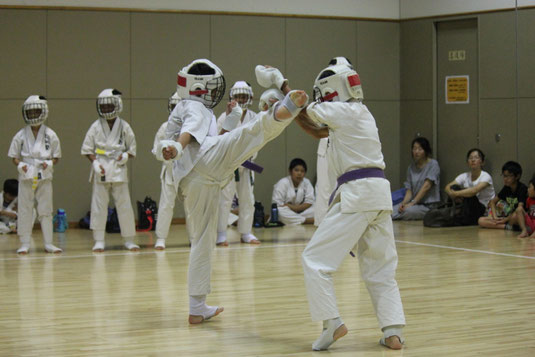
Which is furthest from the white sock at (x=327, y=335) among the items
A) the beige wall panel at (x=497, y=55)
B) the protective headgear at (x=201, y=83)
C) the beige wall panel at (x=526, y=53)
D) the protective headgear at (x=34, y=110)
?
the beige wall panel at (x=497, y=55)

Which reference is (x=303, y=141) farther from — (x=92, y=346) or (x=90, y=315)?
(x=92, y=346)

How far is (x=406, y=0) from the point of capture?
11430 millimetres

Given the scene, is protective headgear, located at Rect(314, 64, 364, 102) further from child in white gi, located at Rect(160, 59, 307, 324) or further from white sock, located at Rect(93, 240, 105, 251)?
white sock, located at Rect(93, 240, 105, 251)

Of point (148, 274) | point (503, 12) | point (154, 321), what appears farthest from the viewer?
point (503, 12)

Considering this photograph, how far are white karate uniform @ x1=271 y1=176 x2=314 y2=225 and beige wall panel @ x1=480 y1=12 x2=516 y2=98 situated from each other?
9.35 ft

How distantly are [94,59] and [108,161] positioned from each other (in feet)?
10.1

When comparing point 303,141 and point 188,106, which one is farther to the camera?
point 303,141

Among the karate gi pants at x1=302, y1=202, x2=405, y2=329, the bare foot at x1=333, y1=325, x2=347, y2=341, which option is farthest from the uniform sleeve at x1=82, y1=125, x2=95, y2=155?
the bare foot at x1=333, y1=325, x2=347, y2=341

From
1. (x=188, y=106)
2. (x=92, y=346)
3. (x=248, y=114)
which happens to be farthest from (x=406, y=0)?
(x=92, y=346)

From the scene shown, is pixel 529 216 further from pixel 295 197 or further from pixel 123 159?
pixel 123 159

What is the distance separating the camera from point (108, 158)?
309 inches

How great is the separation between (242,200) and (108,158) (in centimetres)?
161

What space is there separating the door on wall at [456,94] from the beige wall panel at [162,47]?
356cm

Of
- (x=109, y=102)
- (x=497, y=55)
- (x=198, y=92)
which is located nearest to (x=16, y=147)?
(x=109, y=102)
